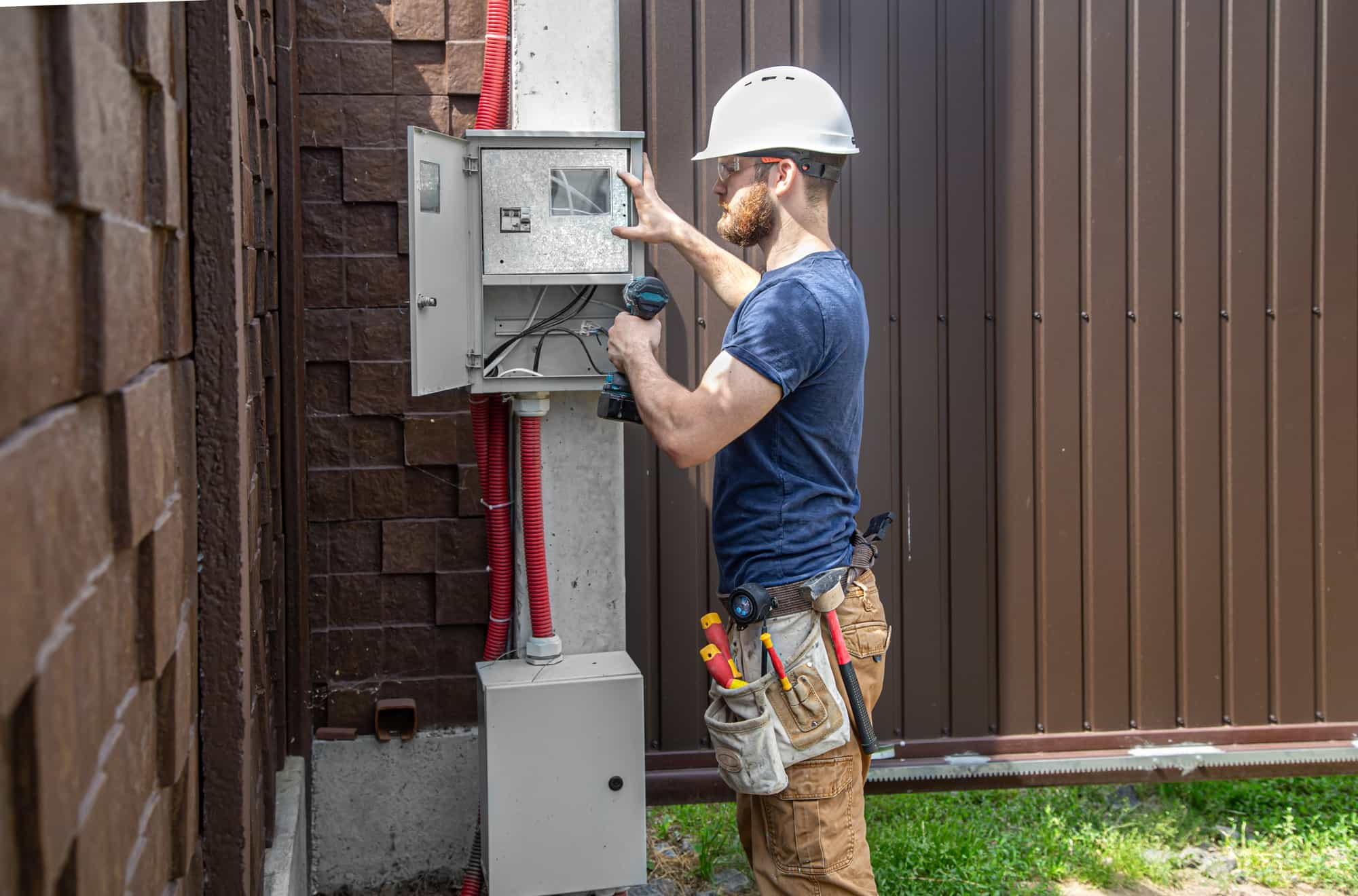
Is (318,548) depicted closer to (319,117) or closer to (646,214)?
(319,117)

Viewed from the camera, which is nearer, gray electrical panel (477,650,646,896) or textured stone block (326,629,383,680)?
gray electrical panel (477,650,646,896)

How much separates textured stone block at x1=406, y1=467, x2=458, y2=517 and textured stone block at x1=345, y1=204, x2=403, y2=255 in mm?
642

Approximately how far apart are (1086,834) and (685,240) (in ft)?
7.60

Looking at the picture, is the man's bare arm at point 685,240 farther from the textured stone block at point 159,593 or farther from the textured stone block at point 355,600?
the textured stone block at point 159,593

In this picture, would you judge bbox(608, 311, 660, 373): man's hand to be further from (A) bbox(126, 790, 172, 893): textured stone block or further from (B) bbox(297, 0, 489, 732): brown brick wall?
(A) bbox(126, 790, 172, 893): textured stone block

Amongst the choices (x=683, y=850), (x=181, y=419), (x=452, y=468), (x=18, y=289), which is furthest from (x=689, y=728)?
(x=18, y=289)

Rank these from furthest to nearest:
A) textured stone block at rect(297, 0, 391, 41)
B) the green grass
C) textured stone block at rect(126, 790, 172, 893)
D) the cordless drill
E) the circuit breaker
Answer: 1. the green grass
2. textured stone block at rect(297, 0, 391, 41)
3. the circuit breaker
4. the cordless drill
5. textured stone block at rect(126, 790, 172, 893)

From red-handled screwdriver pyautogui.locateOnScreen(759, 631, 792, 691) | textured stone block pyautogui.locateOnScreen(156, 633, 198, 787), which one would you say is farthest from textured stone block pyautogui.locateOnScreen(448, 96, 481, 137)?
textured stone block pyautogui.locateOnScreen(156, 633, 198, 787)

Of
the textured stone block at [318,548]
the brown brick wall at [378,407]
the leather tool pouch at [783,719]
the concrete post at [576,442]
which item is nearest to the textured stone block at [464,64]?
the brown brick wall at [378,407]

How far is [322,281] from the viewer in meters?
3.57

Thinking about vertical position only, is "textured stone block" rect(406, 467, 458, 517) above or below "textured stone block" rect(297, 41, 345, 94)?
below

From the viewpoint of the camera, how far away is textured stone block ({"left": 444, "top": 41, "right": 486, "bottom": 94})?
354 cm

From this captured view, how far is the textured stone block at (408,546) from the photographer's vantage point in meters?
3.66

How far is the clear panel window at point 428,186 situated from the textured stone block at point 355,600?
1.31 meters
